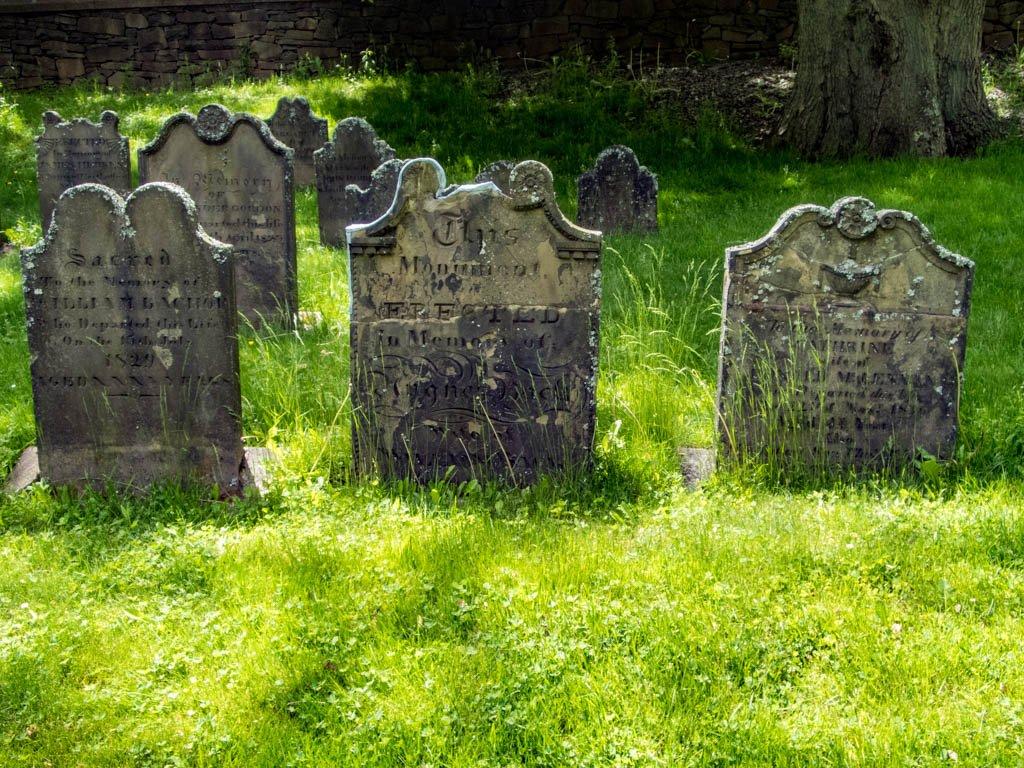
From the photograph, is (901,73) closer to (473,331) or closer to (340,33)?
(473,331)

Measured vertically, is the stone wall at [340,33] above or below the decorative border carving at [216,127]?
above

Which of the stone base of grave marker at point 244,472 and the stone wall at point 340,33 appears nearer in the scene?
the stone base of grave marker at point 244,472

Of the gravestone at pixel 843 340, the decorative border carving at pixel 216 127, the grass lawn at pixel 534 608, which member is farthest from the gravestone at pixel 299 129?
the gravestone at pixel 843 340

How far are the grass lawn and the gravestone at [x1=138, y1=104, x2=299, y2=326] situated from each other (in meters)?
1.90

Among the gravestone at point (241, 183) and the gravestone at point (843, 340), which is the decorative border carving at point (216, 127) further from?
the gravestone at point (843, 340)

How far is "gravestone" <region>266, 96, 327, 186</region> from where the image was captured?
12.9 meters

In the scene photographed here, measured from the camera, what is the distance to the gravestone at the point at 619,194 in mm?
10812

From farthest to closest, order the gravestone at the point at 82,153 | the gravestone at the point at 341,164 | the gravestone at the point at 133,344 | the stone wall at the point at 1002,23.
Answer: the stone wall at the point at 1002,23, the gravestone at the point at 82,153, the gravestone at the point at 341,164, the gravestone at the point at 133,344

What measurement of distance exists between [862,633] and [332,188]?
828 cm

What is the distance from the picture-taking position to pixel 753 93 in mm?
16156

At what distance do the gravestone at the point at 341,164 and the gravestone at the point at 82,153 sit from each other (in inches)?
86.4

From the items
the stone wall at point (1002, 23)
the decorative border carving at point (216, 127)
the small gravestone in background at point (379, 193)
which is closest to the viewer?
the decorative border carving at point (216, 127)

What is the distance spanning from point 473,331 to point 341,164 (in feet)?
20.0

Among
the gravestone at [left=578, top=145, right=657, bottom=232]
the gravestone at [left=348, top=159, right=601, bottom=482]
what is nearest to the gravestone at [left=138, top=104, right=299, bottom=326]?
the gravestone at [left=348, top=159, right=601, bottom=482]
